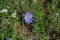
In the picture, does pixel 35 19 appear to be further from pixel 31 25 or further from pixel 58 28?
pixel 58 28

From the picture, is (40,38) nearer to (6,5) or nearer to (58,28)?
(58,28)

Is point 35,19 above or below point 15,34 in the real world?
above

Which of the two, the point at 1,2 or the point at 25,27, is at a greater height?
the point at 1,2

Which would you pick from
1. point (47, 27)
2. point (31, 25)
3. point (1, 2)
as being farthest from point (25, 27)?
point (1, 2)

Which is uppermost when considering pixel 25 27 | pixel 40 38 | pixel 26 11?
pixel 26 11

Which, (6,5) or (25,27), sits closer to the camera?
(25,27)

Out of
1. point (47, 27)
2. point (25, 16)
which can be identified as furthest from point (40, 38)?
point (25, 16)

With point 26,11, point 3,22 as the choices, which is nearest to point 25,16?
point 26,11

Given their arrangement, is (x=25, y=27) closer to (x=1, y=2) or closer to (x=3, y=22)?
(x=3, y=22)

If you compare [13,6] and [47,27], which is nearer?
[47,27]
